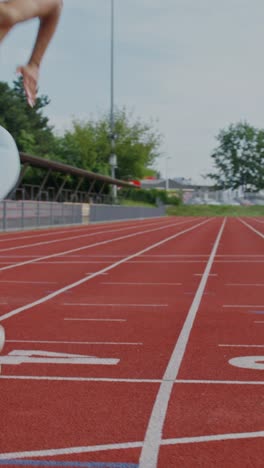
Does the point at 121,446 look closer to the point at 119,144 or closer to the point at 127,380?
the point at 127,380

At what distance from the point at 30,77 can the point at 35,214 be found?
34274 millimetres

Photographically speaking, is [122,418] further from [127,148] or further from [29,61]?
[127,148]

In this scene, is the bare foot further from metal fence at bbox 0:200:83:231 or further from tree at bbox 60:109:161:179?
tree at bbox 60:109:161:179

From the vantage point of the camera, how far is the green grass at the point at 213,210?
93125mm

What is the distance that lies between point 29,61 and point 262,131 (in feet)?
385

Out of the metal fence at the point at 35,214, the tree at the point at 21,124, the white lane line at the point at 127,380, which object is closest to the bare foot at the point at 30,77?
the white lane line at the point at 127,380

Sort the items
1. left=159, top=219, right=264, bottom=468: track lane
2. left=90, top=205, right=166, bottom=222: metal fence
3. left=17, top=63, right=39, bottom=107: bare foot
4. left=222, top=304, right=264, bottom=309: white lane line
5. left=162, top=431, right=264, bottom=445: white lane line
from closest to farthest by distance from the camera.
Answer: left=17, top=63, right=39, bottom=107: bare foot < left=159, top=219, right=264, bottom=468: track lane < left=162, top=431, right=264, bottom=445: white lane line < left=222, top=304, right=264, bottom=309: white lane line < left=90, top=205, right=166, bottom=222: metal fence

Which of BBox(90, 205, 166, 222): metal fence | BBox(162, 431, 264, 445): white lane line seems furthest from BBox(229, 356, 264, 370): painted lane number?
BBox(90, 205, 166, 222): metal fence

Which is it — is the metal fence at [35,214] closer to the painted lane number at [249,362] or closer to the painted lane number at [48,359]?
the painted lane number at [48,359]

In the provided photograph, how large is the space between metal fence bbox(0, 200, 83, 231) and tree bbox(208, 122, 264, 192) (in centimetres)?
7353

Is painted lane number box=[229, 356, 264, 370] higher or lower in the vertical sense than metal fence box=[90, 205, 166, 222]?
higher

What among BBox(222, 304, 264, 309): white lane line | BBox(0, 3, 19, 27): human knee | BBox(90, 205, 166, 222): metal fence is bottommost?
BBox(90, 205, 166, 222): metal fence

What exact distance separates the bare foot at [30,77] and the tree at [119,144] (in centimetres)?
8358

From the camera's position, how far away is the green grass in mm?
93125
